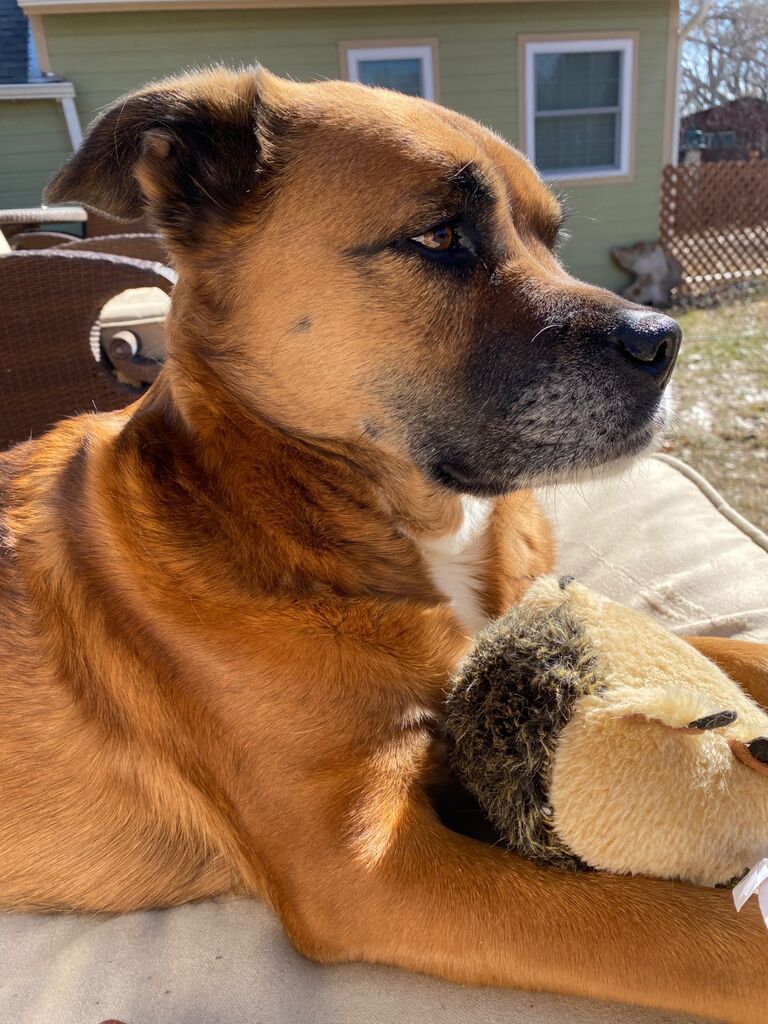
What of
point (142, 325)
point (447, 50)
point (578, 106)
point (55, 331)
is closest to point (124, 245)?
point (142, 325)

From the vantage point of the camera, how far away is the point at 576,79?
981 centimetres

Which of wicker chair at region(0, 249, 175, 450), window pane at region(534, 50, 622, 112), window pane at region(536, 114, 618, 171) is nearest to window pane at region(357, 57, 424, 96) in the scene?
window pane at region(534, 50, 622, 112)

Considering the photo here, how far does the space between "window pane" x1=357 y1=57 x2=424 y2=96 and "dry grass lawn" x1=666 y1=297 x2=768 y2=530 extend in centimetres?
416

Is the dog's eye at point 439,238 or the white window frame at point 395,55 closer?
the dog's eye at point 439,238

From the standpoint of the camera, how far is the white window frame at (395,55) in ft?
28.6

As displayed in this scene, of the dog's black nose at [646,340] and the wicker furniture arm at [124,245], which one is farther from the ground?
the wicker furniture arm at [124,245]

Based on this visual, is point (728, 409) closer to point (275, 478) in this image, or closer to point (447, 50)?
point (275, 478)

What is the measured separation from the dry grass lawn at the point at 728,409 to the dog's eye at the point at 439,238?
2538 mm

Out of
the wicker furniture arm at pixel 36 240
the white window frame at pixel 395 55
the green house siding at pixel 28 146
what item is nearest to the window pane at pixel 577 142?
the white window frame at pixel 395 55

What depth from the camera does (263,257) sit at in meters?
1.58

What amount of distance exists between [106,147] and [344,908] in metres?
1.44

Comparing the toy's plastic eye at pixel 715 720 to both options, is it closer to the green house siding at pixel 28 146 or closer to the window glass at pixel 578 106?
the green house siding at pixel 28 146

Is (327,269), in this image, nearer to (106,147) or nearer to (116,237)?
(106,147)

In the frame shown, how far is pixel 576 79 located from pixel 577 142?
0.71 meters
